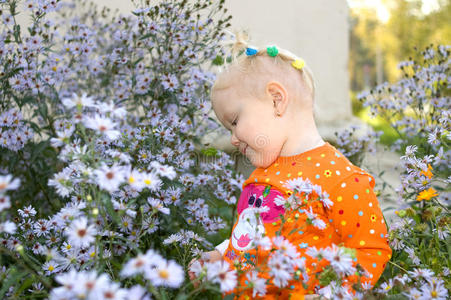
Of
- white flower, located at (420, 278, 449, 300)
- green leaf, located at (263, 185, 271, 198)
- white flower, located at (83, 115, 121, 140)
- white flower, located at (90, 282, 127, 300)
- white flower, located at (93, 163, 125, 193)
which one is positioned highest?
white flower, located at (83, 115, 121, 140)

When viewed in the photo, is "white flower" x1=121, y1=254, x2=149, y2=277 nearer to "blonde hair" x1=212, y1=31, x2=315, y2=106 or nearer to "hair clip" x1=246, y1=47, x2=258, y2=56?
"blonde hair" x1=212, y1=31, x2=315, y2=106

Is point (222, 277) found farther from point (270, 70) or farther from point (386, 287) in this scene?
point (270, 70)

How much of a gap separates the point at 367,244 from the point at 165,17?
149 cm

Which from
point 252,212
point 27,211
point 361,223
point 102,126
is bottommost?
point 361,223

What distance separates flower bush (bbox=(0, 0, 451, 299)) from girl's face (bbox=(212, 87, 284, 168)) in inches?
11.1

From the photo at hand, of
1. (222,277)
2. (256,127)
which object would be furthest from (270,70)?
(222,277)

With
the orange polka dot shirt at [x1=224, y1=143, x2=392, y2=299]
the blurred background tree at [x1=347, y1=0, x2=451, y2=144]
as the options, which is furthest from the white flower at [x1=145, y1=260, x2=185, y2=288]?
the blurred background tree at [x1=347, y1=0, x2=451, y2=144]

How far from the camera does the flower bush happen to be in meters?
1.09

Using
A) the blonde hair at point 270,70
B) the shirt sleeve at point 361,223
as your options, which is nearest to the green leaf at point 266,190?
the shirt sleeve at point 361,223

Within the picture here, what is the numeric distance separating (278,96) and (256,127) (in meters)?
0.14

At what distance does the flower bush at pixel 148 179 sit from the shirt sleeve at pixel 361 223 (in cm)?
6

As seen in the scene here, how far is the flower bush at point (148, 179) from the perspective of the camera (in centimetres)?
109

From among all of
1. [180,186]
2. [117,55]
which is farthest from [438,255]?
[117,55]

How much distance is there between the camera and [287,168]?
1.63 m
